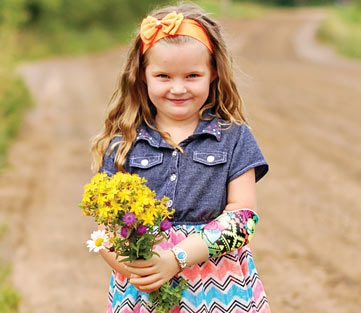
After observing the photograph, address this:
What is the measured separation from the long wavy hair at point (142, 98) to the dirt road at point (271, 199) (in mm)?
251

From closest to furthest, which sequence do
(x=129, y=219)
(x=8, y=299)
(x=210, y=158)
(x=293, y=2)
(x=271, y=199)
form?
1. (x=129, y=219)
2. (x=210, y=158)
3. (x=8, y=299)
4. (x=271, y=199)
5. (x=293, y=2)

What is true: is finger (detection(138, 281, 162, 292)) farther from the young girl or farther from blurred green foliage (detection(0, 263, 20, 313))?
blurred green foliage (detection(0, 263, 20, 313))

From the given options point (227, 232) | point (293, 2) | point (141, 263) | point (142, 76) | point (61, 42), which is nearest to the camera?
point (141, 263)

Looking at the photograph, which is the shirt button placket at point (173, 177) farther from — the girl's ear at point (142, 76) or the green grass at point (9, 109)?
the green grass at point (9, 109)

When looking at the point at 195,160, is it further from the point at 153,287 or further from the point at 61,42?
the point at 61,42

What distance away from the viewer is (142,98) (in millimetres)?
2027

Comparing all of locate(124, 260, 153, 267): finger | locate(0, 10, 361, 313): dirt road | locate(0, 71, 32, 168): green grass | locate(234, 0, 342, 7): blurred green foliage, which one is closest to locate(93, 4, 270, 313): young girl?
locate(124, 260, 153, 267): finger

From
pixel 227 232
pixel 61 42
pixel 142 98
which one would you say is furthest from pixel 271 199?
pixel 61 42

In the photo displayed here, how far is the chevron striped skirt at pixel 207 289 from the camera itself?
Answer: 1812 millimetres

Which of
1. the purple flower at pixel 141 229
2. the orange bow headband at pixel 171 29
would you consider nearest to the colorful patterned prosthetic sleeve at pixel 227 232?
the purple flower at pixel 141 229

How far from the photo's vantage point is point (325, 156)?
21.8 ft

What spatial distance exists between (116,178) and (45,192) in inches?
177

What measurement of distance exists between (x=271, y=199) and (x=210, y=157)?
363 cm

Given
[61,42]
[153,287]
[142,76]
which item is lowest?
[61,42]
